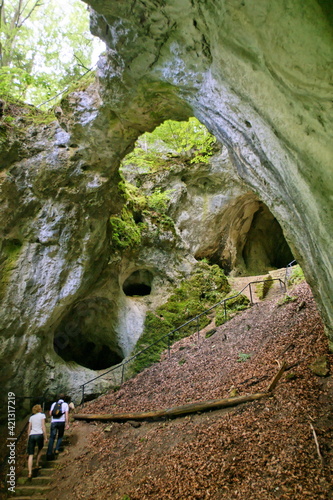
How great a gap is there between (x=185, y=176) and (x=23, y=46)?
33.0ft

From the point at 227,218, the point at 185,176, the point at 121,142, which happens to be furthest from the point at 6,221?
the point at 227,218

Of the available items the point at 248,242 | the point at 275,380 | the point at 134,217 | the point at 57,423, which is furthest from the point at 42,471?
the point at 248,242

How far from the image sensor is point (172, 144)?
15133mm

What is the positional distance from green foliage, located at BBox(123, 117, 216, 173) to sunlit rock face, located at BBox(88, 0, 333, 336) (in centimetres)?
597

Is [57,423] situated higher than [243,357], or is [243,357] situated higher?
[243,357]

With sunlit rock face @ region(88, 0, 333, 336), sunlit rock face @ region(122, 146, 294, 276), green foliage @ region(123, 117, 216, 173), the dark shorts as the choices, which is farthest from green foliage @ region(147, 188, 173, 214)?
the dark shorts

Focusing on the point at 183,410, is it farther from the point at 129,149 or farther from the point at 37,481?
the point at 129,149

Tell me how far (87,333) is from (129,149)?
8.02m

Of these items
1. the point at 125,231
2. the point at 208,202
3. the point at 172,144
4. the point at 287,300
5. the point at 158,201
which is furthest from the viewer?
the point at 208,202

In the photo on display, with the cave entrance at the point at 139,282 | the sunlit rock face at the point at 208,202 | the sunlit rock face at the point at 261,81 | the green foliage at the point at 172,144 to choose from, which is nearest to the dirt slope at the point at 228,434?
the sunlit rock face at the point at 261,81

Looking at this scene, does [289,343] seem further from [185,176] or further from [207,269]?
[185,176]

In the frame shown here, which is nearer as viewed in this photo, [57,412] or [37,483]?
[37,483]

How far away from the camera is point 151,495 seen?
4.22m

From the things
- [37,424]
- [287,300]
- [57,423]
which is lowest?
[57,423]
